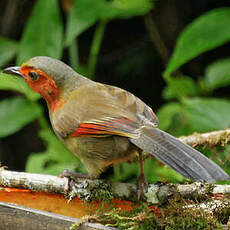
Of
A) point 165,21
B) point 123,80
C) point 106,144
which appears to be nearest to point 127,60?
point 123,80

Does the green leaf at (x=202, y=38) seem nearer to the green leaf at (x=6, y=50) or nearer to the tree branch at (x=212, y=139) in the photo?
the tree branch at (x=212, y=139)

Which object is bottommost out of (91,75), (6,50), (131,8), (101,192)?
(101,192)

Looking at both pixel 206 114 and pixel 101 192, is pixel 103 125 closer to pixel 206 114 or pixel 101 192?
pixel 101 192

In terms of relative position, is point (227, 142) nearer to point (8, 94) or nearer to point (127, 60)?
point (127, 60)

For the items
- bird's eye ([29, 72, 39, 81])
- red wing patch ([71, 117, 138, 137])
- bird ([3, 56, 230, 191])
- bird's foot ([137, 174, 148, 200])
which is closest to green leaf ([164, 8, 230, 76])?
bird ([3, 56, 230, 191])

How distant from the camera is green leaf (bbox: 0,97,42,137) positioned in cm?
451

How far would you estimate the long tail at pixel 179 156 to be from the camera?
238cm

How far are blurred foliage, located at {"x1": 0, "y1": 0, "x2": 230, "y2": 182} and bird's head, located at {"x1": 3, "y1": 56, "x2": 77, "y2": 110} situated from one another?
0.65 metres

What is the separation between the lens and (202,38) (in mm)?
4336

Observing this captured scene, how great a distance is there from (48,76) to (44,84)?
0.23 feet

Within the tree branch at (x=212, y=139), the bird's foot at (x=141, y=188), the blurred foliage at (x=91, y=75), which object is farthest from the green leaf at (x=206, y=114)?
the bird's foot at (x=141, y=188)

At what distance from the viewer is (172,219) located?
2.24 metres

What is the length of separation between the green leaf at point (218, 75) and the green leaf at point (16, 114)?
5.74 ft

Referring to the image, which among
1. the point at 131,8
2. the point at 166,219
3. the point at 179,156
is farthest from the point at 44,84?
the point at 131,8
